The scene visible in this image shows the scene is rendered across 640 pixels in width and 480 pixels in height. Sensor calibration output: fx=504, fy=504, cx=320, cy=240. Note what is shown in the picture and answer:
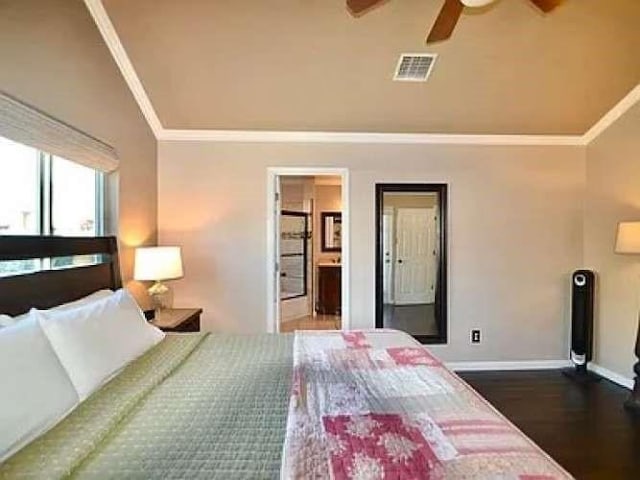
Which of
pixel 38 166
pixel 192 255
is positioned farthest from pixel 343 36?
pixel 192 255

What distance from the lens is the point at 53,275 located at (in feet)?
8.66

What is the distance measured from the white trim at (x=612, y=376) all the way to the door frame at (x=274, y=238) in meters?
2.41

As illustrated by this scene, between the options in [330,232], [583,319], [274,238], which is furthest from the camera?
[330,232]

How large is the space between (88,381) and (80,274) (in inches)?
46.9

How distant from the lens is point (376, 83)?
4.14 m

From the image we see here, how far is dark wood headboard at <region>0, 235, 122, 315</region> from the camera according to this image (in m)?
→ 2.28

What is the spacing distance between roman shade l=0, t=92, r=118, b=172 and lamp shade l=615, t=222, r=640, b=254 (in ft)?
13.2

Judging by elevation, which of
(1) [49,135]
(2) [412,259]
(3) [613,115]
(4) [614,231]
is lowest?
(2) [412,259]

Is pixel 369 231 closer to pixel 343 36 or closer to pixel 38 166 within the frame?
pixel 343 36

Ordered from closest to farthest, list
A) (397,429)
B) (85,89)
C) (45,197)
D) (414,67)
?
(397,429), (45,197), (85,89), (414,67)

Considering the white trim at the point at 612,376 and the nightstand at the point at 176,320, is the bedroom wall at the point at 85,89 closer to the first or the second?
the nightstand at the point at 176,320

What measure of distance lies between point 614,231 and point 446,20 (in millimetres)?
3046

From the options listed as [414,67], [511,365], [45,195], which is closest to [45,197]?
[45,195]

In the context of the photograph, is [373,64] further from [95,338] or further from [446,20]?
[95,338]
